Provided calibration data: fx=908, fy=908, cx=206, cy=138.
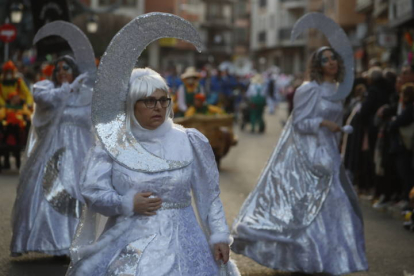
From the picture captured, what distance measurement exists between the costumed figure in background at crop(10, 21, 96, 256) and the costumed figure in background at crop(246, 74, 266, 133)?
19.2 meters

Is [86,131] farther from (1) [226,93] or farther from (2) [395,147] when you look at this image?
(1) [226,93]

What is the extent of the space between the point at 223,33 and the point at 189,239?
295 ft

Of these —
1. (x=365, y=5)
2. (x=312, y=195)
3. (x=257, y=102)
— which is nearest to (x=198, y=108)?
(x=312, y=195)

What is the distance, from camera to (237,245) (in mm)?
7312

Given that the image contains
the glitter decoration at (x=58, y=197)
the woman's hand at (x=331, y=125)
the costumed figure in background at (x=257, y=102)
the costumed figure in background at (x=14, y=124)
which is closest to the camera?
the woman's hand at (x=331, y=125)

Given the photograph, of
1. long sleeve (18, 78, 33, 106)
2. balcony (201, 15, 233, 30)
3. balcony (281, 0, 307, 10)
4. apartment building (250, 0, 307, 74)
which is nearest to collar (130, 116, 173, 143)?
long sleeve (18, 78, 33, 106)

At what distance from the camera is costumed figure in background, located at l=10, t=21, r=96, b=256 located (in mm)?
7570

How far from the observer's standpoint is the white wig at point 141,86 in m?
4.26

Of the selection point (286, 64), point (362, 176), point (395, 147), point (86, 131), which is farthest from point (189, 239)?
point (286, 64)

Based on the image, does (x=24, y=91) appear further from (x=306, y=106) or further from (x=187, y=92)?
(x=306, y=106)

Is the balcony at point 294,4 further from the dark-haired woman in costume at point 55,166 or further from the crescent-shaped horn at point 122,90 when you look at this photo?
the crescent-shaped horn at point 122,90

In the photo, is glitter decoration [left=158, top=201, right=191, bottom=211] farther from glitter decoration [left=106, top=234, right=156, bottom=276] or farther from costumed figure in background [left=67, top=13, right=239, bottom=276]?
glitter decoration [left=106, top=234, right=156, bottom=276]

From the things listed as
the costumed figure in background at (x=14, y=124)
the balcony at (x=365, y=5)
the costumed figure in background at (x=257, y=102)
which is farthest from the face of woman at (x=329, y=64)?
the balcony at (x=365, y=5)

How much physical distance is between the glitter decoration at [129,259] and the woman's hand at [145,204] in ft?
0.38
